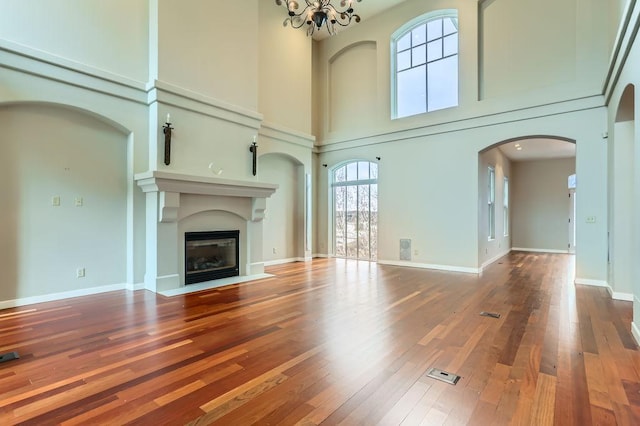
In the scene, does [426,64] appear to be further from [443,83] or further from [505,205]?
[505,205]

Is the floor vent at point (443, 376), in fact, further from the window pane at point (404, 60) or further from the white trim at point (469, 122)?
the window pane at point (404, 60)

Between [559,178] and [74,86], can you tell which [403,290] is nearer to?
[74,86]

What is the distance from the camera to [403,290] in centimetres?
498

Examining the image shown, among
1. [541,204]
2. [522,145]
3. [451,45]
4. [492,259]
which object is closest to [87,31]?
[451,45]

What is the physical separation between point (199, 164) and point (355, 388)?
14.8 ft

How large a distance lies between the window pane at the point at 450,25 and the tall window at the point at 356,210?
341 centimetres

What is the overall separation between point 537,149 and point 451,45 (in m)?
4.56

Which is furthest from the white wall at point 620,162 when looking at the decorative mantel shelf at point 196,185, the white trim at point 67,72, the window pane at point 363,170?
the white trim at point 67,72

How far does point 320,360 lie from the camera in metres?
2.56

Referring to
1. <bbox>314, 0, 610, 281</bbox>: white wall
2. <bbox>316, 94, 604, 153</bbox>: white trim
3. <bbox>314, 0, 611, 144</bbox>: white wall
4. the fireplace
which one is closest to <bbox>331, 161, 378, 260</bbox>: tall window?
<bbox>314, 0, 610, 281</bbox>: white wall

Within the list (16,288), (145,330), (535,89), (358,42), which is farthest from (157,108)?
(535,89)

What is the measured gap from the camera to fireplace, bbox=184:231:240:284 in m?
5.42

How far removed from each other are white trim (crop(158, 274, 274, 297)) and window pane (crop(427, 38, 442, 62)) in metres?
6.12

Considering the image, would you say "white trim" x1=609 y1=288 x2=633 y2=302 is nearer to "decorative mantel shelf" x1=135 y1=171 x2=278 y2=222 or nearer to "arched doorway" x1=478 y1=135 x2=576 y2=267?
"arched doorway" x1=478 y1=135 x2=576 y2=267
